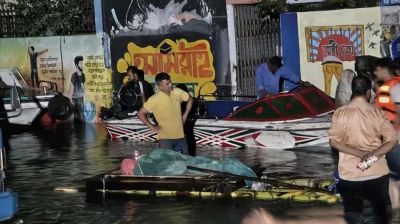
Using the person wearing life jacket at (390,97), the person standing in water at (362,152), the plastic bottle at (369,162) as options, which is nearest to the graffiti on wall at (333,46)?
the person wearing life jacket at (390,97)

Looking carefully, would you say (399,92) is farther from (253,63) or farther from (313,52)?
(253,63)

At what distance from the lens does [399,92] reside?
30.9 ft

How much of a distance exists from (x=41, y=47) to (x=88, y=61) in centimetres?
154

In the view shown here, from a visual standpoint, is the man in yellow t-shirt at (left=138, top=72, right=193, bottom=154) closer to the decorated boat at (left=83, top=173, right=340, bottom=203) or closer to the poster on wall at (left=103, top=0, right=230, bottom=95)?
the decorated boat at (left=83, top=173, right=340, bottom=203)

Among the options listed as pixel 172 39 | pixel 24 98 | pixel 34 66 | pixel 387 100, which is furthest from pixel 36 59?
pixel 387 100

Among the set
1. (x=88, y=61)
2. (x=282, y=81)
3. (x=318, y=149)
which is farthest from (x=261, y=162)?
(x=88, y=61)

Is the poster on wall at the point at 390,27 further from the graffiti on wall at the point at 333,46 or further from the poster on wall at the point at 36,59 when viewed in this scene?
the poster on wall at the point at 36,59

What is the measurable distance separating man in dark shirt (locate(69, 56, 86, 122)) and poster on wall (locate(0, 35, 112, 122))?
0.08 feet

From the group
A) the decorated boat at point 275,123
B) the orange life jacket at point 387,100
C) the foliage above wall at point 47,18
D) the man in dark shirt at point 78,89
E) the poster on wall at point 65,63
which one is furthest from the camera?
the foliage above wall at point 47,18

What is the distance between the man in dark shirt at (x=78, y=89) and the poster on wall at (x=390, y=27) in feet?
26.2

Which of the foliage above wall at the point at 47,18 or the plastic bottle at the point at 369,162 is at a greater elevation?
the foliage above wall at the point at 47,18

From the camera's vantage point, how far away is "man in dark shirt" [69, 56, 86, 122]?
2334cm

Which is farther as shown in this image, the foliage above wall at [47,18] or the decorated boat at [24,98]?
the foliage above wall at [47,18]

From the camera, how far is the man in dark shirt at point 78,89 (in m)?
23.3
